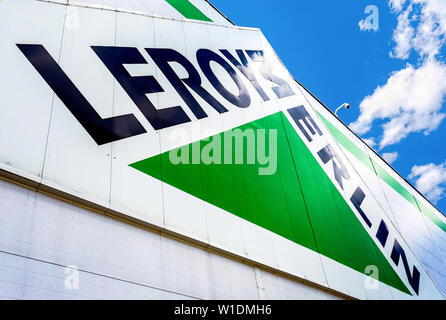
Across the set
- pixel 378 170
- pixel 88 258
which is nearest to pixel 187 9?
pixel 88 258

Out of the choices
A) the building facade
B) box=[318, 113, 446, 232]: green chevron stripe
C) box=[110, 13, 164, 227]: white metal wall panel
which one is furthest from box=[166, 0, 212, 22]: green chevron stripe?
box=[318, 113, 446, 232]: green chevron stripe

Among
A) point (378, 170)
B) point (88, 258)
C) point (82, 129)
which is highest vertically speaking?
point (378, 170)

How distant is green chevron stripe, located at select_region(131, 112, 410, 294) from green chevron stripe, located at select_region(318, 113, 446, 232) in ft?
14.2

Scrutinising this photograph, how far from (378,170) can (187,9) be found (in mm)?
10392

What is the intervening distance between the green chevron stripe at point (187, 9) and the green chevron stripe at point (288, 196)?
121 inches

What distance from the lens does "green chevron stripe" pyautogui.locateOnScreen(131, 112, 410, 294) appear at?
15.6 ft

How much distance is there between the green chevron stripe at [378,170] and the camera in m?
12.2

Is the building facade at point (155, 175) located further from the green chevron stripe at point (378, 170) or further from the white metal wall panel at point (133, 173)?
the green chevron stripe at point (378, 170)

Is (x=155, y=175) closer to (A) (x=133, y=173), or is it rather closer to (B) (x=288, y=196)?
(A) (x=133, y=173)

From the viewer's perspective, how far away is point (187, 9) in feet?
25.8

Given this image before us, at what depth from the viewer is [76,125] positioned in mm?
3607
